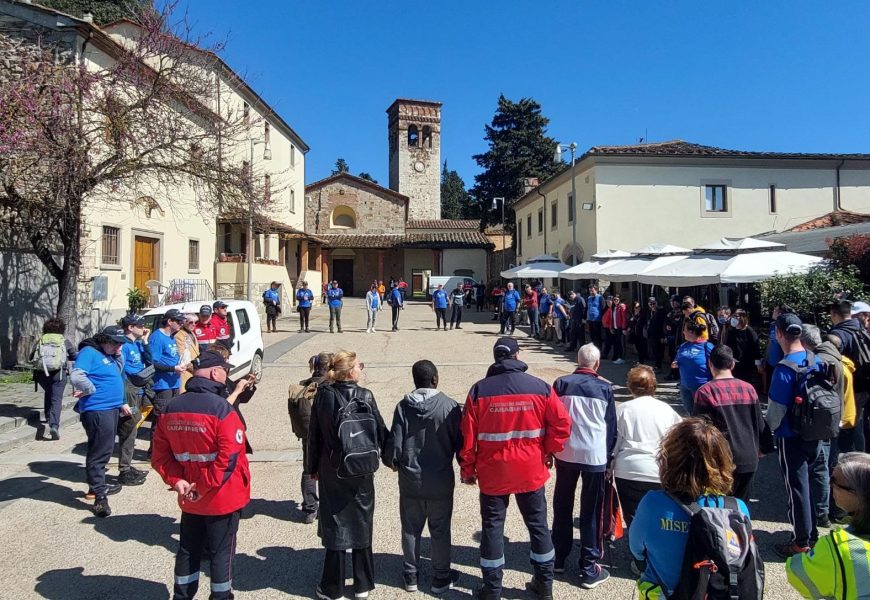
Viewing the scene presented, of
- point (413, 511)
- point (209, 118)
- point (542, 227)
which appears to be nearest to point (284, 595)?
point (413, 511)

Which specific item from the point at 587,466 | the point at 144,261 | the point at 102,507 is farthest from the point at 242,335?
the point at 587,466

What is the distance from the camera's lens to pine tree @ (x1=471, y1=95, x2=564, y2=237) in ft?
150

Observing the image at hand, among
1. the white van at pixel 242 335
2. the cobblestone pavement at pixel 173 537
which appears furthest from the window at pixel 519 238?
the cobblestone pavement at pixel 173 537

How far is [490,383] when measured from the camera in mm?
3744

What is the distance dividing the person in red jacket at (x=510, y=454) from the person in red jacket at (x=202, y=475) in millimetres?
1437

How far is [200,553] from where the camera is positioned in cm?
355

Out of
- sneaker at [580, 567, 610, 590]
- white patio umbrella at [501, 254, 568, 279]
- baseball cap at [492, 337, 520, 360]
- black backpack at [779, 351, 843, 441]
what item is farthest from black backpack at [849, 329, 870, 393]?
white patio umbrella at [501, 254, 568, 279]

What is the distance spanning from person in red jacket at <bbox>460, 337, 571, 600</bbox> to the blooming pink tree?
876 cm

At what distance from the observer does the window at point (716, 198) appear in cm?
2330

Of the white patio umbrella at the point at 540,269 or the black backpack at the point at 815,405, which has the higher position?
the white patio umbrella at the point at 540,269

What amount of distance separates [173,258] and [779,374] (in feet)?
58.4

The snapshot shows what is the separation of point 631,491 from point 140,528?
394cm

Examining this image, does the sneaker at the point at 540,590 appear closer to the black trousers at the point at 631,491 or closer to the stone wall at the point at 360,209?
the black trousers at the point at 631,491

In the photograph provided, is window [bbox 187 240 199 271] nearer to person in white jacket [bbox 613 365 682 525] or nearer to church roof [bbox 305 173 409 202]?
person in white jacket [bbox 613 365 682 525]
